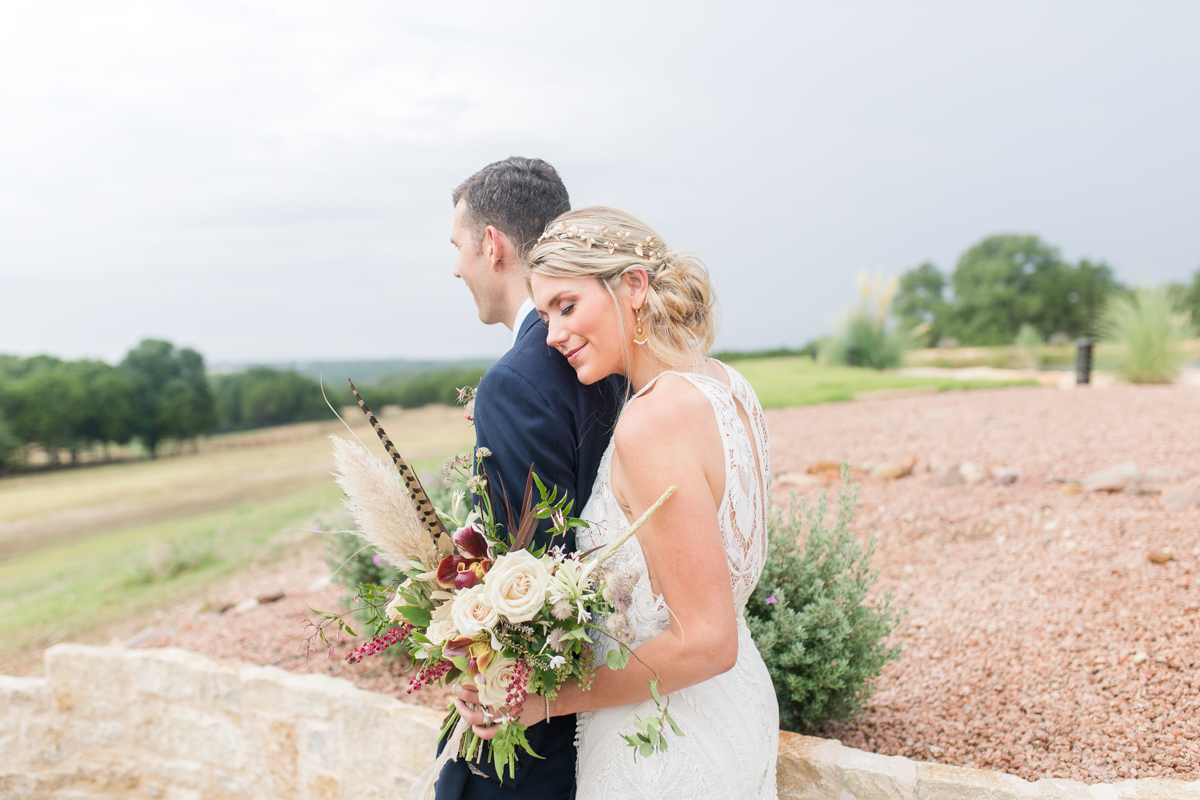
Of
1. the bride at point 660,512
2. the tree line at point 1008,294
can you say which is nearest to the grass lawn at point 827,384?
the bride at point 660,512

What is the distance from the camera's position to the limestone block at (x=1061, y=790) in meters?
2.11

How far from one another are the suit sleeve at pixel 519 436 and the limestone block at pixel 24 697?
15.5 feet

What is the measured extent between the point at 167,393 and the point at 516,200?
76.0 ft

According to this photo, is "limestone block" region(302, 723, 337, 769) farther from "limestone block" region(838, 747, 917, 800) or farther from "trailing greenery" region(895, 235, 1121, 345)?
"trailing greenery" region(895, 235, 1121, 345)

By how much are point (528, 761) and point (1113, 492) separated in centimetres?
523

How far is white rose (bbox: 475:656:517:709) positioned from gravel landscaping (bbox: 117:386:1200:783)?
2.04 meters

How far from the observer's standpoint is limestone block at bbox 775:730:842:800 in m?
2.36

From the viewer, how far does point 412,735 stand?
125 inches

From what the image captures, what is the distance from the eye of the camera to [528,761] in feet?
5.89

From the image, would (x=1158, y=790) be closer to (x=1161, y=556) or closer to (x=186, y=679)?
(x=1161, y=556)

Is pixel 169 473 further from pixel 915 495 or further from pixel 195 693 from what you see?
pixel 915 495

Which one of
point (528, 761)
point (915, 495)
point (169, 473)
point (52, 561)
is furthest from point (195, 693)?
point (169, 473)

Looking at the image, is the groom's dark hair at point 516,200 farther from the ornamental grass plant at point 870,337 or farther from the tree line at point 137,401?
the ornamental grass plant at point 870,337

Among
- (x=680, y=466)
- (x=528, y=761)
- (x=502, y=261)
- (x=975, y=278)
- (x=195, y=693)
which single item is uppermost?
(x=975, y=278)
